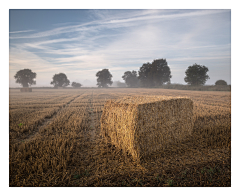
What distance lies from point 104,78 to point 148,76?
42.5 meters

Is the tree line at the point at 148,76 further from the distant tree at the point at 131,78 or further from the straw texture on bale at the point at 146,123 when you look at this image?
the straw texture on bale at the point at 146,123

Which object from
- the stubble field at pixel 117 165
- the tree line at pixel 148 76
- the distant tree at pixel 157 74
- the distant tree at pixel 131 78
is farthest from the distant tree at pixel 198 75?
the stubble field at pixel 117 165

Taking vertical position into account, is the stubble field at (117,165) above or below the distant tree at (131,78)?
below

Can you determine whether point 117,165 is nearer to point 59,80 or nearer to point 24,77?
point 24,77

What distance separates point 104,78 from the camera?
117 meters

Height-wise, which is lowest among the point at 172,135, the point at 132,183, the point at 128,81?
the point at 132,183

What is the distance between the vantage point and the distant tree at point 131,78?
116688 mm

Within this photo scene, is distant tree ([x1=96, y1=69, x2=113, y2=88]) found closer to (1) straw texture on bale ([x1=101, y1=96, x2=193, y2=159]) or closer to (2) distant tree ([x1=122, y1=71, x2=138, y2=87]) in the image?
(2) distant tree ([x1=122, y1=71, x2=138, y2=87])

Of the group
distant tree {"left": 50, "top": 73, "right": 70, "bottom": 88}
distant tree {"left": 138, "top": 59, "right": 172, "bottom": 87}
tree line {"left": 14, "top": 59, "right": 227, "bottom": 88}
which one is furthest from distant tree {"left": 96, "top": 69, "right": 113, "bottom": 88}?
distant tree {"left": 138, "top": 59, "right": 172, "bottom": 87}

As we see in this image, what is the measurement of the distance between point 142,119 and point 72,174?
267 centimetres

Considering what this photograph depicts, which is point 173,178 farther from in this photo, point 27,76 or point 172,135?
point 27,76

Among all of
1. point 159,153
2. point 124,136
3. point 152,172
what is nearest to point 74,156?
point 124,136

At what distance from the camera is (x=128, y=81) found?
389 feet

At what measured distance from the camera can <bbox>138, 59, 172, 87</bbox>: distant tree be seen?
8244 centimetres
